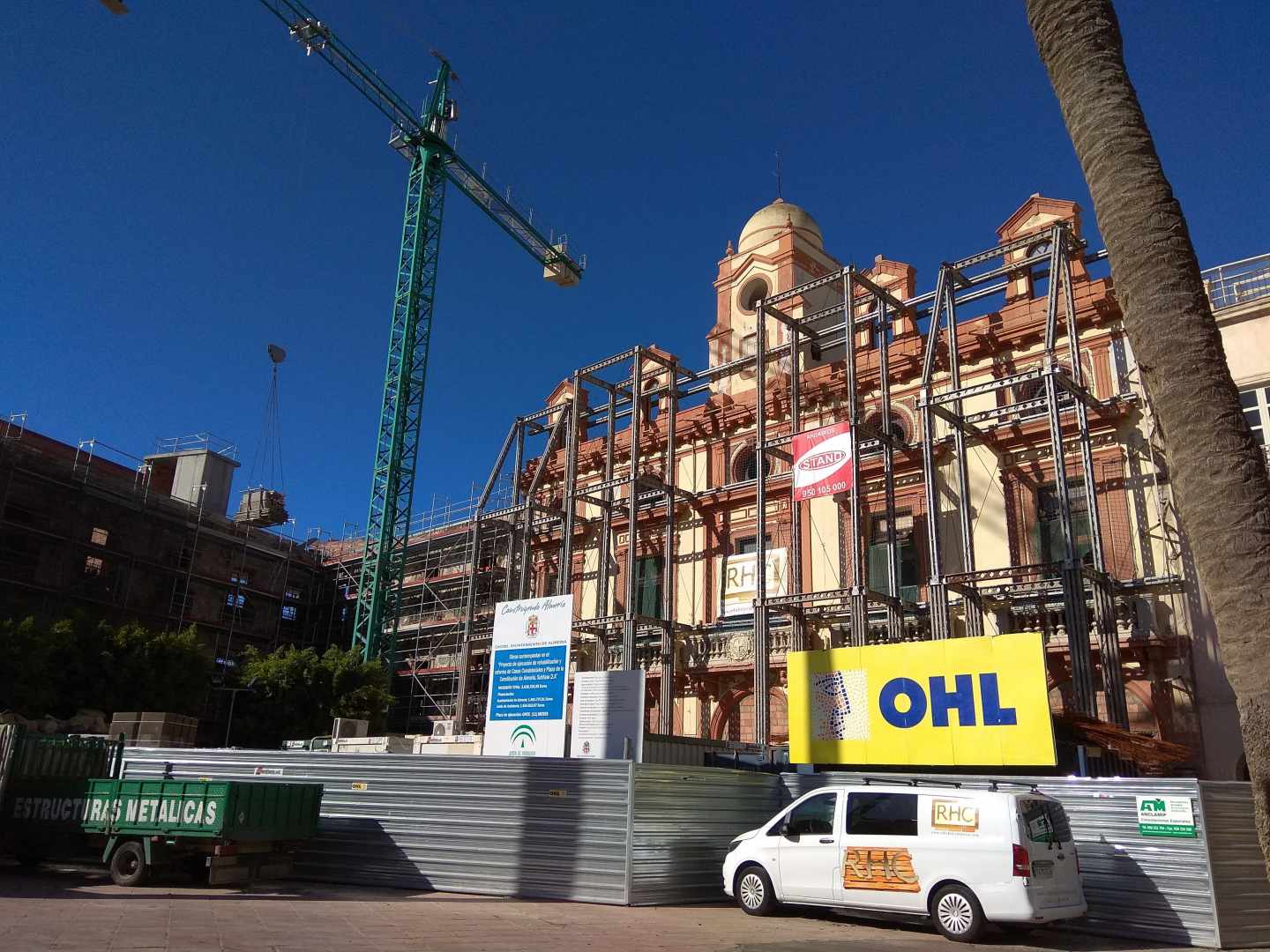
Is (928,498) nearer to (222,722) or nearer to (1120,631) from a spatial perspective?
(1120,631)

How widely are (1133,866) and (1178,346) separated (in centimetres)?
790

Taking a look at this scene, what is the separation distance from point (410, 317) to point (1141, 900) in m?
40.5

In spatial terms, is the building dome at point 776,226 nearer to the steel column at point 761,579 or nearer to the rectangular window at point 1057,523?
the steel column at point 761,579

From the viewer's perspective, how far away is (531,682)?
17.2m

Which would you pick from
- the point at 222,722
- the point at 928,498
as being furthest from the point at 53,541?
the point at 928,498

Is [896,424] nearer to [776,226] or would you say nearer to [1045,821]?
[776,226]

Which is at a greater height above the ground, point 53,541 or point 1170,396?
point 53,541

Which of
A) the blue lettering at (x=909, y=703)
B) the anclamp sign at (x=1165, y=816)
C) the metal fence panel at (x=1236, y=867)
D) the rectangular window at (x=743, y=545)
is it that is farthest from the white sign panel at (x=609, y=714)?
the rectangular window at (x=743, y=545)

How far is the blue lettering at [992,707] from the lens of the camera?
14898mm

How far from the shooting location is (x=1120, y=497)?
905 inches

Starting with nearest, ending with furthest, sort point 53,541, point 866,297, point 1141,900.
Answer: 1. point 1141,900
2. point 866,297
3. point 53,541

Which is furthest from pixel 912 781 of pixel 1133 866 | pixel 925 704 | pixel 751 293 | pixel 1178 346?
pixel 751 293

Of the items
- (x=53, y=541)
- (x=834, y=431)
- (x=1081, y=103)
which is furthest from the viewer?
(x=53, y=541)

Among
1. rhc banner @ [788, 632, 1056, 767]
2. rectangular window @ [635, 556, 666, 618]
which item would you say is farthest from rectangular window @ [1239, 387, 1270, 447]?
rectangular window @ [635, 556, 666, 618]
